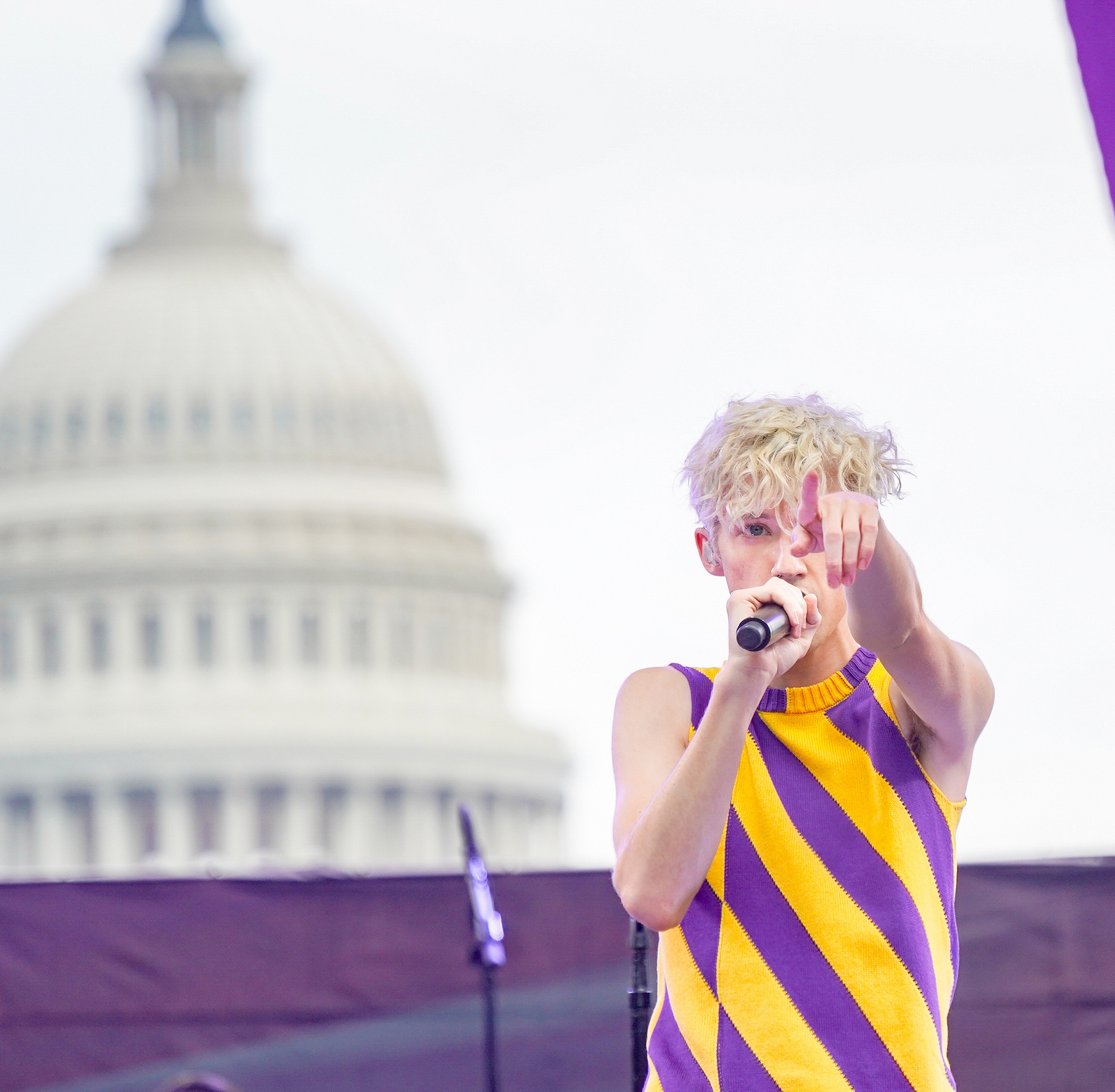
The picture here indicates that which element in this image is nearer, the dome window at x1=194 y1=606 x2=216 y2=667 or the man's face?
the man's face

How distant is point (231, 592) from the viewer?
87312 millimetres

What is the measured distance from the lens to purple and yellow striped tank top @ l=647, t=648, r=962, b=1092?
2.66m

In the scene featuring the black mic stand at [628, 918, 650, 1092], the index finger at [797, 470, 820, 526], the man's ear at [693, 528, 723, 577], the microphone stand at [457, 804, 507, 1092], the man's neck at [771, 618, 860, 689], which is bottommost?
the microphone stand at [457, 804, 507, 1092]

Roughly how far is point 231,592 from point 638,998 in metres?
84.4

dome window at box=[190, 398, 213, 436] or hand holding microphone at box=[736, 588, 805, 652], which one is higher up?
hand holding microphone at box=[736, 588, 805, 652]

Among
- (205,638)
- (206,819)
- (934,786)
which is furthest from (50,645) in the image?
(934,786)

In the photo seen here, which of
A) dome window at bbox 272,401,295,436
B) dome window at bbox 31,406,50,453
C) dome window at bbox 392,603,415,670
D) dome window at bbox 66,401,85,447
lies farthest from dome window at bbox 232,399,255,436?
dome window at bbox 392,603,415,670

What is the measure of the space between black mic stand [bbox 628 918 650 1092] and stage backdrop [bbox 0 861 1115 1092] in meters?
2.77

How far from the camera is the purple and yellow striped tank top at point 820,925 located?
8.73 feet

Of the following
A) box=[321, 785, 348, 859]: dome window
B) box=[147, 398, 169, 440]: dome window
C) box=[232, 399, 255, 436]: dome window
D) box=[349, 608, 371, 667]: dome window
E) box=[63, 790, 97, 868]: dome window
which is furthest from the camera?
box=[232, 399, 255, 436]: dome window

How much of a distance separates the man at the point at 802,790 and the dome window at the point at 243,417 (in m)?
90.5

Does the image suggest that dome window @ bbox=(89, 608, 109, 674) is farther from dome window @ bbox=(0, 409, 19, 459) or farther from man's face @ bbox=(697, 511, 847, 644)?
man's face @ bbox=(697, 511, 847, 644)

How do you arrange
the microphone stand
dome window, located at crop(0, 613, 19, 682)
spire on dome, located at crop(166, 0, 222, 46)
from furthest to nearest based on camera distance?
spire on dome, located at crop(166, 0, 222, 46)
dome window, located at crop(0, 613, 19, 682)
the microphone stand

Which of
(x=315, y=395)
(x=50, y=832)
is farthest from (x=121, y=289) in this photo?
(x=50, y=832)
